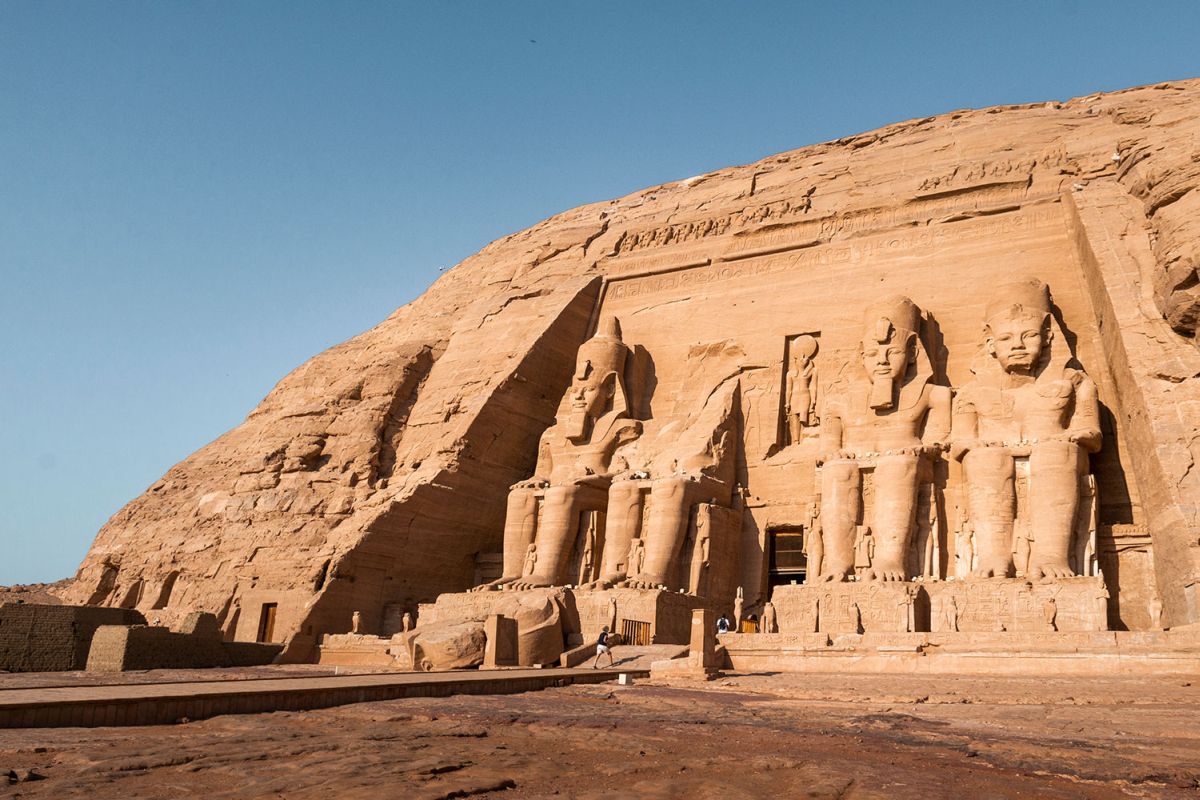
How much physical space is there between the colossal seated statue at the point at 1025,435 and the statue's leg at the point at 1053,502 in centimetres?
1

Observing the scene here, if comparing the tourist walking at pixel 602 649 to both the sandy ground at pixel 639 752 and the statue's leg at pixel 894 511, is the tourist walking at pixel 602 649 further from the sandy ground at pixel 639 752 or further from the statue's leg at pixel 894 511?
the statue's leg at pixel 894 511

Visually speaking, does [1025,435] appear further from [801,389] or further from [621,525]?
[621,525]

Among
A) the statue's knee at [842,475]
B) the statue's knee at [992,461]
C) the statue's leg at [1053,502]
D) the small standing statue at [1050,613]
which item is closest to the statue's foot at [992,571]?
the statue's leg at [1053,502]

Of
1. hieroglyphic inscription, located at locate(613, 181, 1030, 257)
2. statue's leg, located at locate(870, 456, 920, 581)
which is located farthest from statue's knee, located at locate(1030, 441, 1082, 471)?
hieroglyphic inscription, located at locate(613, 181, 1030, 257)

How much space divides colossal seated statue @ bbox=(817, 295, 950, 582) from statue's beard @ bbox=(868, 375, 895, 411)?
1 cm

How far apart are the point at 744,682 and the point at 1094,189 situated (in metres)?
9.18

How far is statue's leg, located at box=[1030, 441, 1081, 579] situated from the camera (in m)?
11.3

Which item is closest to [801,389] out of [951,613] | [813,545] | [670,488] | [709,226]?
[813,545]

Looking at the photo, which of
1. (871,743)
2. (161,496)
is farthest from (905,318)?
(161,496)

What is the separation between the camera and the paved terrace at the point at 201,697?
4949 millimetres

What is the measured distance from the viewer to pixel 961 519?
12586 millimetres

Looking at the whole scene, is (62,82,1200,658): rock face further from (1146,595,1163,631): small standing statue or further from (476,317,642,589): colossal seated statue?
(476,317,642,589): colossal seated statue

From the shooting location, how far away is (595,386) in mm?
16016

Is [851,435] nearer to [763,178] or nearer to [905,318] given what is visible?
[905,318]
